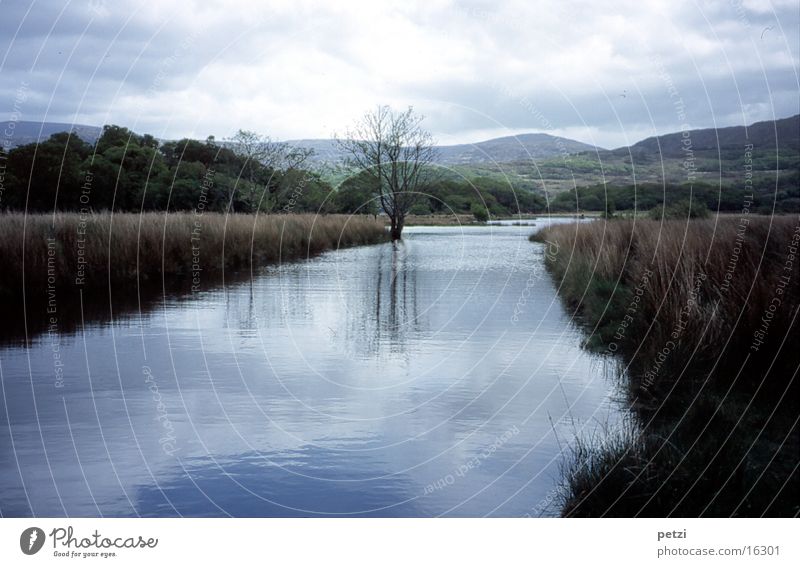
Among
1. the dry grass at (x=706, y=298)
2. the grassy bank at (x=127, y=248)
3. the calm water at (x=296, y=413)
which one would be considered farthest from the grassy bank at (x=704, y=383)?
the grassy bank at (x=127, y=248)

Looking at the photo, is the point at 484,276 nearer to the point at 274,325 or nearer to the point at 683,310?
the point at 274,325

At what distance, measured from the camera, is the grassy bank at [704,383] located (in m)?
4.21

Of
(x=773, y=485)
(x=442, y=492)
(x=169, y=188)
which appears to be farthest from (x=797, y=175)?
(x=169, y=188)

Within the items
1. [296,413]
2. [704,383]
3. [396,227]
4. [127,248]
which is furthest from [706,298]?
[396,227]

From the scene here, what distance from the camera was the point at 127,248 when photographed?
49.8 ft

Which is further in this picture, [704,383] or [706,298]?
[706,298]

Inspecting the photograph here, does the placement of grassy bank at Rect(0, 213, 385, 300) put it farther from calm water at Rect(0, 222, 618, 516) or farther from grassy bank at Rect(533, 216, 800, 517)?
grassy bank at Rect(533, 216, 800, 517)

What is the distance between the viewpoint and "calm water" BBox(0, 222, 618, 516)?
14.8ft

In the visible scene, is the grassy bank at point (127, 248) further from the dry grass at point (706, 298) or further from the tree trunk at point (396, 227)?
the tree trunk at point (396, 227)

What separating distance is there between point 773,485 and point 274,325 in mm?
6636

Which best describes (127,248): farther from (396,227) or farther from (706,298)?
(396,227)

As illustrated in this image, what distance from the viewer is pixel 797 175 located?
1039cm

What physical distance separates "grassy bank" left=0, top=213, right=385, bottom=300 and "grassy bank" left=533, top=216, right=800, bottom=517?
246 inches

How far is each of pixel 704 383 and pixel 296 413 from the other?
9.18ft
